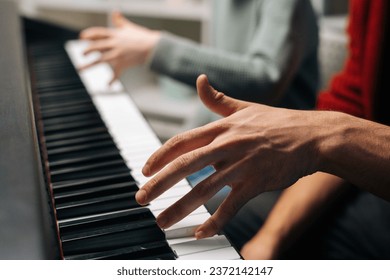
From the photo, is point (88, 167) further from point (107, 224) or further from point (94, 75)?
point (94, 75)

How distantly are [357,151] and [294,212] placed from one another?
0.24 m

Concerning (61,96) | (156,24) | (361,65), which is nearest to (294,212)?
(361,65)

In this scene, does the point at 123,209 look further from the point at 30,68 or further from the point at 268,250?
the point at 30,68

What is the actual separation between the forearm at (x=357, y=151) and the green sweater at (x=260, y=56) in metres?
0.24

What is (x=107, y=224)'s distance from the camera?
0.42m

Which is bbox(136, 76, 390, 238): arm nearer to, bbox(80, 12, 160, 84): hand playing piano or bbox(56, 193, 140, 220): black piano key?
bbox(56, 193, 140, 220): black piano key

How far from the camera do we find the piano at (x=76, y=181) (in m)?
0.34

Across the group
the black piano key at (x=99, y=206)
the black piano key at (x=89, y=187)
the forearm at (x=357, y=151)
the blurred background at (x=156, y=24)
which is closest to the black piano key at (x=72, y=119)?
the black piano key at (x=89, y=187)

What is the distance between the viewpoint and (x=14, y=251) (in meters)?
0.31

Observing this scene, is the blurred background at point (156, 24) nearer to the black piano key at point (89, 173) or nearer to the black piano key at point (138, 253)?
the black piano key at point (89, 173)

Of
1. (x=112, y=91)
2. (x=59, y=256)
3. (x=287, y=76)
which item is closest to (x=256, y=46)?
(x=287, y=76)

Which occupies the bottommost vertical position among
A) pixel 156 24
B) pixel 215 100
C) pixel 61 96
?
pixel 156 24

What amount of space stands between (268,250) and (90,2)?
119 cm

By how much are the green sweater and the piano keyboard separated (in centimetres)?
11
